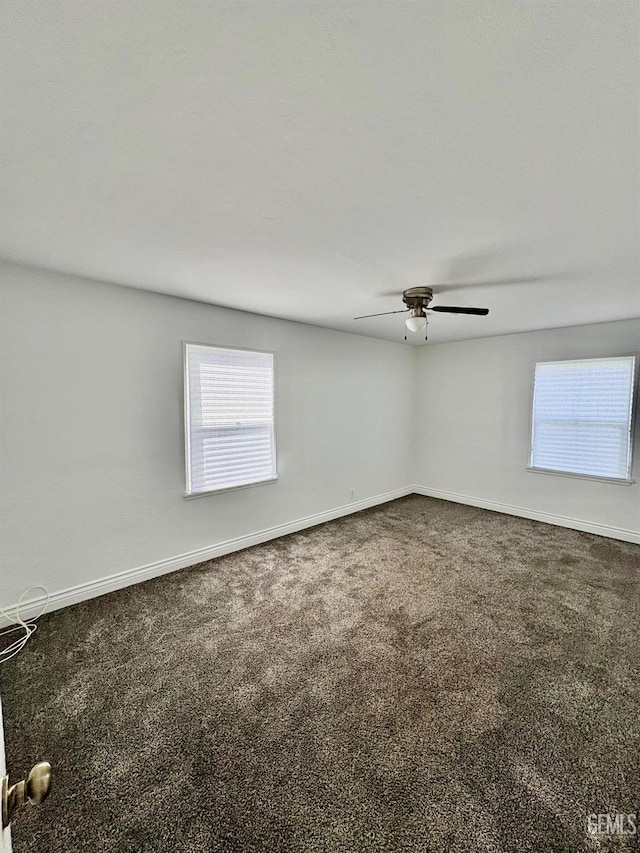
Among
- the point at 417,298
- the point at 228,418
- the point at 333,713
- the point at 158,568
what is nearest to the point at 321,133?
the point at 417,298

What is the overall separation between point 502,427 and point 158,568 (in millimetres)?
4374

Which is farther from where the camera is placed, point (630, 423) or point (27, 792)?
point (630, 423)

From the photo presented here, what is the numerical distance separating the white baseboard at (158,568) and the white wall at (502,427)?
1897 mm

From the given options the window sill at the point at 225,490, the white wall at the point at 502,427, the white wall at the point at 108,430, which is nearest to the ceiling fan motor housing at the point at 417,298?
the white wall at the point at 108,430

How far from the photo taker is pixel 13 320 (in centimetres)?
229

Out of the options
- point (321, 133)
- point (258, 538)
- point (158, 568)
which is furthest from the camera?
point (258, 538)

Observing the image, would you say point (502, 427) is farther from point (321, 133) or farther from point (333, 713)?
point (321, 133)

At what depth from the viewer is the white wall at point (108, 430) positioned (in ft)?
7.68

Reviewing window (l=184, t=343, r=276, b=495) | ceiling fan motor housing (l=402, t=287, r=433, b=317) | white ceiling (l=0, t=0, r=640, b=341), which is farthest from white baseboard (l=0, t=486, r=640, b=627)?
ceiling fan motor housing (l=402, t=287, r=433, b=317)

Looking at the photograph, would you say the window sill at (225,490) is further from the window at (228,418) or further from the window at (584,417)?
the window at (584,417)

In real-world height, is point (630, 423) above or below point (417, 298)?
below

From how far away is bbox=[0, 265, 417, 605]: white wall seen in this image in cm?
234

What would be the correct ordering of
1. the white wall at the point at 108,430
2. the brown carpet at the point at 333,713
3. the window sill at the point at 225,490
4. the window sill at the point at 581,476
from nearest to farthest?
the brown carpet at the point at 333,713
the white wall at the point at 108,430
the window sill at the point at 225,490
the window sill at the point at 581,476

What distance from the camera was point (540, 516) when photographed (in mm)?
4422
